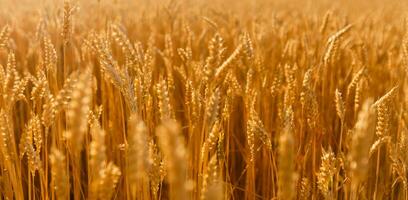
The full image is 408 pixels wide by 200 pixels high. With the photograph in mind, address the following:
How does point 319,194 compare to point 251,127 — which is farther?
point 319,194

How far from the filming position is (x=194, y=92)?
0.70m

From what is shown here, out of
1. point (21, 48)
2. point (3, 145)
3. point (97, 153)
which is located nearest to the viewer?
point (97, 153)

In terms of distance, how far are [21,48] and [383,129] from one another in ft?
4.75

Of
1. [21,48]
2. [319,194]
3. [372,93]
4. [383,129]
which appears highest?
[21,48]

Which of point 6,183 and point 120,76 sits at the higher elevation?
point 120,76

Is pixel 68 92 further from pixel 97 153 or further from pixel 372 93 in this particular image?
pixel 372 93

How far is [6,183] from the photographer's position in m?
0.78

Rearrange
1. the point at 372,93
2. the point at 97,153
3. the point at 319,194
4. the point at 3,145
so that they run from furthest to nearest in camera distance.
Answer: the point at 372,93 → the point at 319,194 → the point at 3,145 → the point at 97,153

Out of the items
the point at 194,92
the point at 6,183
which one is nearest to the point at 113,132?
the point at 6,183

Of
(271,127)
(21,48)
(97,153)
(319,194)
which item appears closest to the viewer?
(97,153)

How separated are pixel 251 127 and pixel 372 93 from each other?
0.76 metres

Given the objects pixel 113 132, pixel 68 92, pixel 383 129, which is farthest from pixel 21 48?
pixel 383 129

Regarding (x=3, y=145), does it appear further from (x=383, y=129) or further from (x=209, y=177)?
(x=383, y=129)

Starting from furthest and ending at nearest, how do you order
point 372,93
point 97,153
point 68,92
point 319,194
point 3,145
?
1. point 372,93
2. point 319,194
3. point 3,145
4. point 68,92
5. point 97,153
